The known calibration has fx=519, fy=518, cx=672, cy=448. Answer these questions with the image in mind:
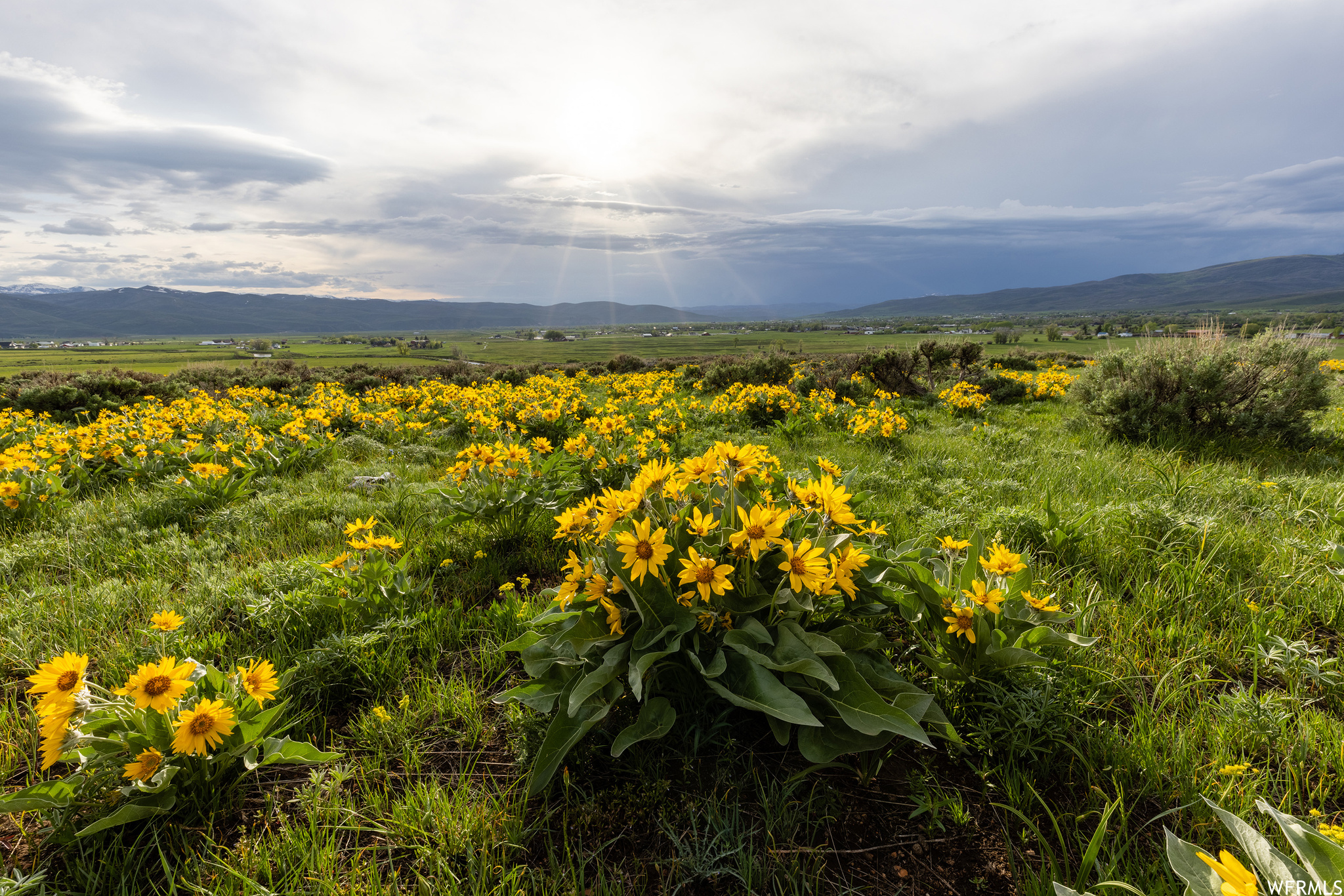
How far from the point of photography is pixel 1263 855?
1223 mm

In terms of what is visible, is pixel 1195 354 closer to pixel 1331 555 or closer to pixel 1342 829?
pixel 1331 555

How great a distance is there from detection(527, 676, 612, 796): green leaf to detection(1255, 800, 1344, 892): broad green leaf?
72.1 inches

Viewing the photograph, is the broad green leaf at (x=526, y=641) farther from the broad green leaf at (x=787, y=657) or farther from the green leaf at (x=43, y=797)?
the green leaf at (x=43, y=797)

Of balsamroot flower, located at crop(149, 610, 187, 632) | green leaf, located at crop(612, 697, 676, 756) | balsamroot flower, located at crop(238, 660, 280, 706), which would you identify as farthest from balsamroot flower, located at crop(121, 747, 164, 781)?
green leaf, located at crop(612, 697, 676, 756)

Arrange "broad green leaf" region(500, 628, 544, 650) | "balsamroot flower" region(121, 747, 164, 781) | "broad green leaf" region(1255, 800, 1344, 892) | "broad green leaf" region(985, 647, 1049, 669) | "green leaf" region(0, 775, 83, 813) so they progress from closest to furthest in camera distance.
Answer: "broad green leaf" region(1255, 800, 1344, 892)
"green leaf" region(0, 775, 83, 813)
"balsamroot flower" region(121, 747, 164, 781)
"broad green leaf" region(985, 647, 1049, 669)
"broad green leaf" region(500, 628, 544, 650)

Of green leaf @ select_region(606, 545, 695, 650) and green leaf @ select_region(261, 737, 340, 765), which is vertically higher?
green leaf @ select_region(606, 545, 695, 650)

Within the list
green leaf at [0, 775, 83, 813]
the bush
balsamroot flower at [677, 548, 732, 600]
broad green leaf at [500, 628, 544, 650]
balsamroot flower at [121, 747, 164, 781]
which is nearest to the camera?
green leaf at [0, 775, 83, 813]

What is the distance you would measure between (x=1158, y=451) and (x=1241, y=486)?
6.28 feet

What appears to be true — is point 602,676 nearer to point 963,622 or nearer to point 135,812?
point 963,622

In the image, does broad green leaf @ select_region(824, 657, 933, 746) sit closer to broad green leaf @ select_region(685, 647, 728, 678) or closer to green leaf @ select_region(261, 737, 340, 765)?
broad green leaf @ select_region(685, 647, 728, 678)

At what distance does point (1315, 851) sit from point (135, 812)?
340 cm

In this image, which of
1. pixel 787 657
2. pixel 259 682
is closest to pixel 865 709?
pixel 787 657

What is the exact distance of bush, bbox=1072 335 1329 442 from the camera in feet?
20.0

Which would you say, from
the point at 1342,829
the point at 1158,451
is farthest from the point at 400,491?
the point at 1158,451
